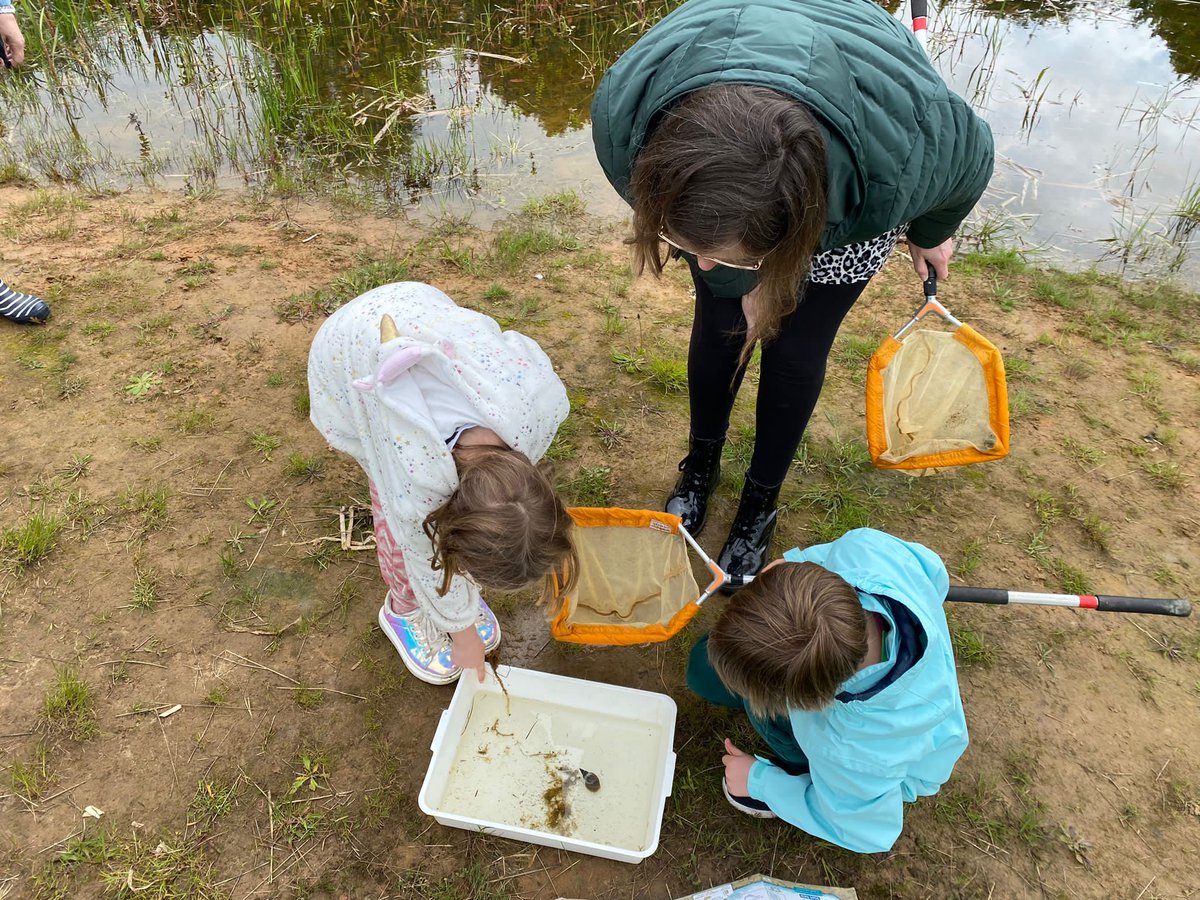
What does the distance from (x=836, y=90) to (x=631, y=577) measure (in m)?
1.29

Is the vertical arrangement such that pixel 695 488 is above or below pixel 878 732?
below

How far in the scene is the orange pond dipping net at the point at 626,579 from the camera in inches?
68.6

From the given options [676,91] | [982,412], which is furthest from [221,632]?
[982,412]

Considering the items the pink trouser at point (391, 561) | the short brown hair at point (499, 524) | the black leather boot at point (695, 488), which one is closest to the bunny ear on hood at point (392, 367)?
the short brown hair at point (499, 524)

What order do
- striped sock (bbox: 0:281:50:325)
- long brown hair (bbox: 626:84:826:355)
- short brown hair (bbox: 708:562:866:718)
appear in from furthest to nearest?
striped sock (bbox: 0:281:50:325), short brown hair (bbox: 708:562:866:718), long brown hair (bbox: 626:84:826:355)

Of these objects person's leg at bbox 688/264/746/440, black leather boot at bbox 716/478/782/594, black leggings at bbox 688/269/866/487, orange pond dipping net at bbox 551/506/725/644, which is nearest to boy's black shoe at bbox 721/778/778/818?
orange pond dipping net at bbox 551/506/725/644

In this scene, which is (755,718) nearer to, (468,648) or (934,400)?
(468,648)

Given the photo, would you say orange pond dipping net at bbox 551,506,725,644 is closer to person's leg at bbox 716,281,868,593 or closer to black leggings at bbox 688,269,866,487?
person's leg at bbox 716,281,868,593

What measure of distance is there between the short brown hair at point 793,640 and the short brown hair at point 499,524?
365 millimetres

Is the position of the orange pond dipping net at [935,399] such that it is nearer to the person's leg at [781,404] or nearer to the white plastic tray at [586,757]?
the person's leg at [781,404]

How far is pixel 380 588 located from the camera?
209cm

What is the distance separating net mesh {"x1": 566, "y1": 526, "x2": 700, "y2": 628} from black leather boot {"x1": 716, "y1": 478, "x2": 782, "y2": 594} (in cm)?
→ 21

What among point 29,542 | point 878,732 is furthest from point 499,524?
point 29,542

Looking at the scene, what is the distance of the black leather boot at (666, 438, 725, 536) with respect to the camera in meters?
2.17
